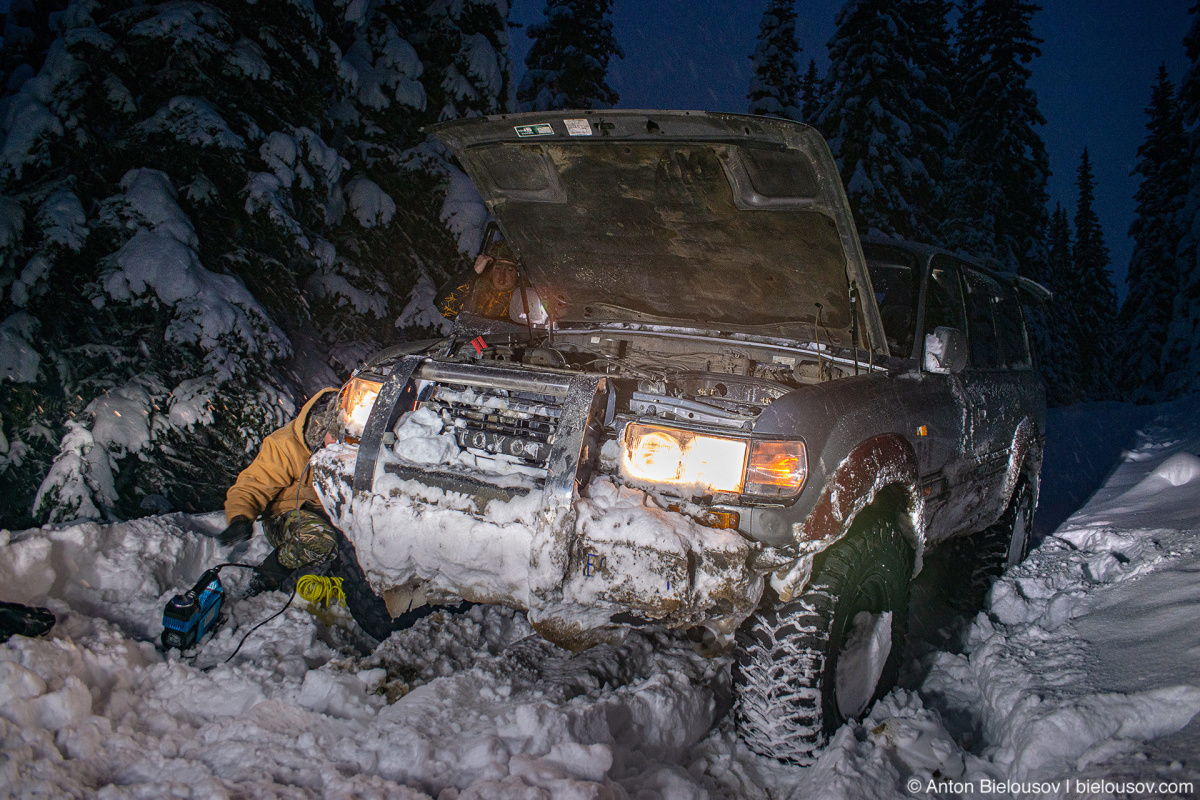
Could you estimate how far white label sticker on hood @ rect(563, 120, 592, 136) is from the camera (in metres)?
3.17

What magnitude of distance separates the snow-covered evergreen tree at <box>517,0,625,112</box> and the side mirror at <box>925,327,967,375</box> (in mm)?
15539

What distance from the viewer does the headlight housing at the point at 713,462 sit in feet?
7.99

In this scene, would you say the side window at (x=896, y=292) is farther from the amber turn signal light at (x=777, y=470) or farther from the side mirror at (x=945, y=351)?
the amber turn signal light at (x=777, y=470)

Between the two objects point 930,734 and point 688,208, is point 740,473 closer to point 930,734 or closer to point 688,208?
point 930,734

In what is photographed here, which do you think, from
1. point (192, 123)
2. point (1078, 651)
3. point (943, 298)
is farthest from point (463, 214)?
point (1078, 651)

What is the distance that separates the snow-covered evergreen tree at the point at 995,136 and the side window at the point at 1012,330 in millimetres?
17703

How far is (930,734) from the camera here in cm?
270

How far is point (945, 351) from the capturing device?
3.27m

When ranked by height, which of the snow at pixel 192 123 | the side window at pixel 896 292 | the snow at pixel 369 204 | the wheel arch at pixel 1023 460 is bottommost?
the wheel arch at pixel 1023 460

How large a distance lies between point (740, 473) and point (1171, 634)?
1.92 m

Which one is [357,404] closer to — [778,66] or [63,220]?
[63,220]

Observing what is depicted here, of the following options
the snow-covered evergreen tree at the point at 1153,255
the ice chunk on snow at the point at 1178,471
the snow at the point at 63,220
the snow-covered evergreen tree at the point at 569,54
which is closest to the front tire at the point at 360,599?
the snow at the point at 63,220

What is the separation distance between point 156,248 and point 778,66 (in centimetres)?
1869

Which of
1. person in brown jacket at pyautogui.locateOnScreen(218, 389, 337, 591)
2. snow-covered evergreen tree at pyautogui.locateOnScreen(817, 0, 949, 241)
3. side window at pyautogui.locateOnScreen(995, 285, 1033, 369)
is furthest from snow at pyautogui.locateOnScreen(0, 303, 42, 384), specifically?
snow-covered evergreen tree at pyautogui.locateOnScreen(817, 0, 949, 241)
